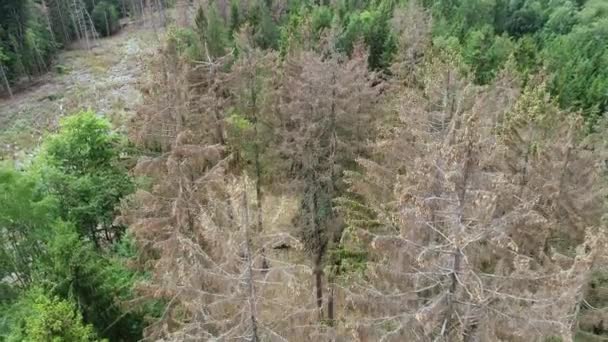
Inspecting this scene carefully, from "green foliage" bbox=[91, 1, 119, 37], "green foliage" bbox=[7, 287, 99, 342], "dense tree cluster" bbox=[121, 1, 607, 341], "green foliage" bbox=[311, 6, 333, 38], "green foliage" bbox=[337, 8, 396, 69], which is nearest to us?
"dense tree cluster" bbox=[121, 1, 607, 341]

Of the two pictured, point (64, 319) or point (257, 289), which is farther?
point (64, 319)

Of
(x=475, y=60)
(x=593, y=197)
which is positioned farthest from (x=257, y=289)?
(x=475, y=60)

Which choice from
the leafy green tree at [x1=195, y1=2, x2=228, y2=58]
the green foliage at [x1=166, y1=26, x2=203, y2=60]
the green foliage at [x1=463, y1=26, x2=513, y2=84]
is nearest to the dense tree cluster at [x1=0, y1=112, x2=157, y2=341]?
the green foliage at [x1=166, y1=26, x2=203, y2=60]

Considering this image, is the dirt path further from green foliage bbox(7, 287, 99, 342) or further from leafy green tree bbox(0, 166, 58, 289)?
green foliage bbox(7, 287, 99, 342)

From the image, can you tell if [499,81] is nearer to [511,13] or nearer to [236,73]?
[236,73]

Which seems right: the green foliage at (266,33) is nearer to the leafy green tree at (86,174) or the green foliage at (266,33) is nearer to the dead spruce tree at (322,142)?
the leafy green tree at (86,174)

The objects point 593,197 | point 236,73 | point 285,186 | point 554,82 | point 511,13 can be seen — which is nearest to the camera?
point 593,197
